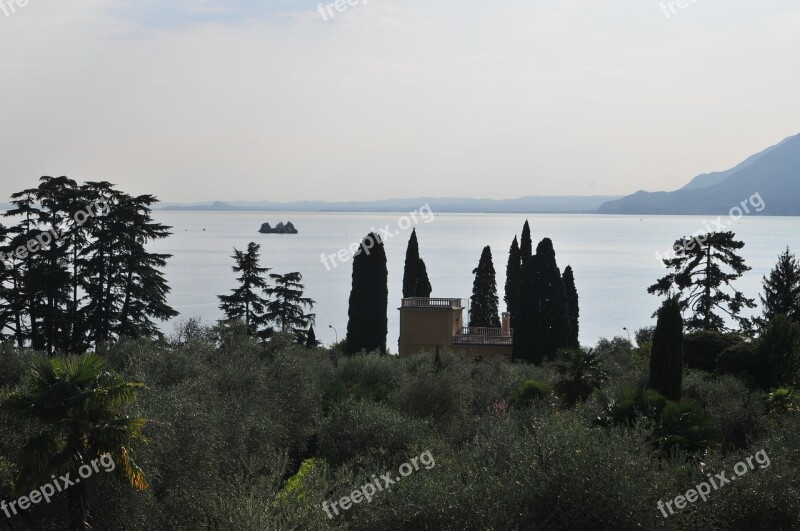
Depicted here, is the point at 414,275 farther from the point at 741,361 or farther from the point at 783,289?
the point at 741,361

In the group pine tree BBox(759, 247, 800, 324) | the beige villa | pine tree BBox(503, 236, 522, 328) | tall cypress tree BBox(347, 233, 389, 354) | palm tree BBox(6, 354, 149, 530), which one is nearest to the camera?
palm tree BBox(6, 354, 149, 530)

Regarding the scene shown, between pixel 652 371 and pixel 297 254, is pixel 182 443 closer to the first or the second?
pixel 652 371

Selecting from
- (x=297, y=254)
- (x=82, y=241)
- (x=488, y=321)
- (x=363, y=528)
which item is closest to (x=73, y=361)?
(x=363, y=528)

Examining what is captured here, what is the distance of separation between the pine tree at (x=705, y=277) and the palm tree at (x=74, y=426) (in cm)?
3073

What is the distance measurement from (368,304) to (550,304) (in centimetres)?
897

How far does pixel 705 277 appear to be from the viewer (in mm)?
37844

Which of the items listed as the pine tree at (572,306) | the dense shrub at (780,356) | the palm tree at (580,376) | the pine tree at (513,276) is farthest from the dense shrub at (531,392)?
the pine tree at (513,276)

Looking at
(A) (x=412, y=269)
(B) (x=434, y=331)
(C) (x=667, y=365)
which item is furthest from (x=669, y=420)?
(A) (x=412, y=269)

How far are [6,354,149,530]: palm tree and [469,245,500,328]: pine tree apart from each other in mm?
37157

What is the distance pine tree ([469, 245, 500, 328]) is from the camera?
47188mm

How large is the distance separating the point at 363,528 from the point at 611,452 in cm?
331

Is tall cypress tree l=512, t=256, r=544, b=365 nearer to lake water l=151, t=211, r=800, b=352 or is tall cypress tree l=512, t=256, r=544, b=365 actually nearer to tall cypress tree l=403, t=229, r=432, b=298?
tall cypress tree l=403, t=229, r=432, b=298

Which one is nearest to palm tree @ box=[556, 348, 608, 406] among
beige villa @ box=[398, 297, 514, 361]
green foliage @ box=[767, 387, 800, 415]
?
green foliage @ box=[767, 387, 800, 415]

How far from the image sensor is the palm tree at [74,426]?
1041cm
